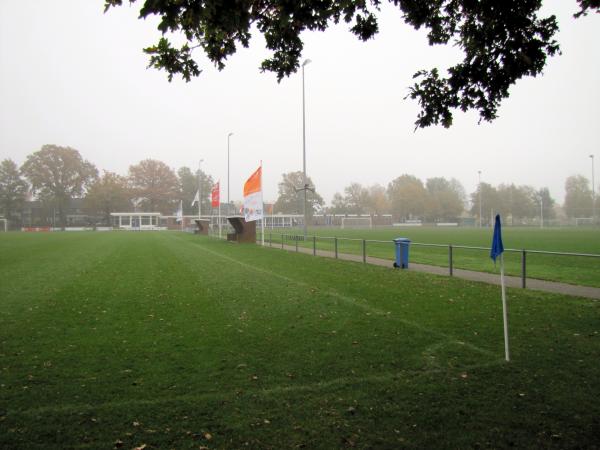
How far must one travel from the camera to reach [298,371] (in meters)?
4.94

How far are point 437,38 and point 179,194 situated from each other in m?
115

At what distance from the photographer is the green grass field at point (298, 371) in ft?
11.6

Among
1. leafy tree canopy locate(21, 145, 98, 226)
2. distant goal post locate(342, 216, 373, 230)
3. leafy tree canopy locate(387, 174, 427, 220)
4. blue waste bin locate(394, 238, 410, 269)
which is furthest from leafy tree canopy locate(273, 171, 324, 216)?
blue waste bin locate(394, 238, 410, 269)

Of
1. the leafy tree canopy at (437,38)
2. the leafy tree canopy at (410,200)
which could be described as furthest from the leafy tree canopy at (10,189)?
the leafy tree canopy at (437,38)

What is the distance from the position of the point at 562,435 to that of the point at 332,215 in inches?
4351

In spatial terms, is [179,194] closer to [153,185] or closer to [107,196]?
[153,185]

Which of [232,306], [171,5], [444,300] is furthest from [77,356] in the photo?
[444,300]

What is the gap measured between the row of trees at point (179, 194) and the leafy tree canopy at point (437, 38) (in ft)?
261

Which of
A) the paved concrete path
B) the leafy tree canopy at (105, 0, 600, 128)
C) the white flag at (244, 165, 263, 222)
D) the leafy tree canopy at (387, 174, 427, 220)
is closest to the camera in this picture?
the leafy tree canopy at (105, 0, 600, 128)

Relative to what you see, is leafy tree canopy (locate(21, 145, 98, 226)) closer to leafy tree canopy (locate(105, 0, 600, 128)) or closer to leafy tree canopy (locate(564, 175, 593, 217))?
leafy tree canopy (locate(105, 0, 600, 128))

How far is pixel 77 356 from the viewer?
5492mm

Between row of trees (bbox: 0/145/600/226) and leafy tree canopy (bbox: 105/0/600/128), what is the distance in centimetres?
7959

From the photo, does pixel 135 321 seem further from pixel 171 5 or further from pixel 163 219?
pixel 163 219

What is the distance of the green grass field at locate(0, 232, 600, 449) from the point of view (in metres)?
3.55
